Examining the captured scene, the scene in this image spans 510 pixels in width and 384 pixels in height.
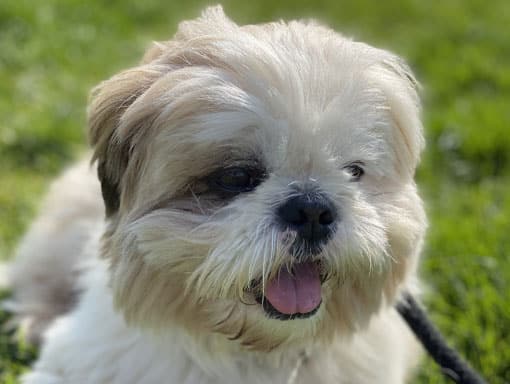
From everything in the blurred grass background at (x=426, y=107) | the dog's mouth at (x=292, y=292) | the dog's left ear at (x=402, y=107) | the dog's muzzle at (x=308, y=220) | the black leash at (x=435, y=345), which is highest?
the dog's left ear at (x=402, y=107)

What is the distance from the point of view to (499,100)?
649 centimetres

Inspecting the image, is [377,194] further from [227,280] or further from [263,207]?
[227,280]

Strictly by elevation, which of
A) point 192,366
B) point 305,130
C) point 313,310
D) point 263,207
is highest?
point 305,130

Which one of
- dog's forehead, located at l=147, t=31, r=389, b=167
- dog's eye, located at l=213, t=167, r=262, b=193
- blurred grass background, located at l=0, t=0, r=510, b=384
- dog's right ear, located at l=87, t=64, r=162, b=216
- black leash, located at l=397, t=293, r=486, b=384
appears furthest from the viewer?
blurred grass background, located at l=0, t=0, r=510, b=384

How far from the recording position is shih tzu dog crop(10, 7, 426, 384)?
245 centimetres

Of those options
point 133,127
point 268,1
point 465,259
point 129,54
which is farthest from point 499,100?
point 133,127

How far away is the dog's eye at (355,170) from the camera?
266 centimetres

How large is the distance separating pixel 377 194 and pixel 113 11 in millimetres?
6444

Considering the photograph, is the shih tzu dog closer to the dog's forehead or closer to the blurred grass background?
the dog's forehead

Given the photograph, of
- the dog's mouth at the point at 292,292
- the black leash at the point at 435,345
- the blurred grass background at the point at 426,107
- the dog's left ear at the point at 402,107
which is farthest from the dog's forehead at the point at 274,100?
the blurred grass background at the point at 426,107

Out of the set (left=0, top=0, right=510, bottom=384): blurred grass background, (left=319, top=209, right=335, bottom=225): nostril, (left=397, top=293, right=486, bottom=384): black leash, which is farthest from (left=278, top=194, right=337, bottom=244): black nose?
(left=0, top=0, right=510, bottom=384): blurred grass background

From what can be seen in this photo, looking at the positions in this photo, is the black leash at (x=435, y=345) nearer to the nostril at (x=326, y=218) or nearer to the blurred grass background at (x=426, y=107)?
the blurred grass background at (x=426, y=107)

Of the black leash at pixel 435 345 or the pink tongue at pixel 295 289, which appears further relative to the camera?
the black leash at pixel 435 345

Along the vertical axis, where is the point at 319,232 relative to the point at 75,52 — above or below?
above
